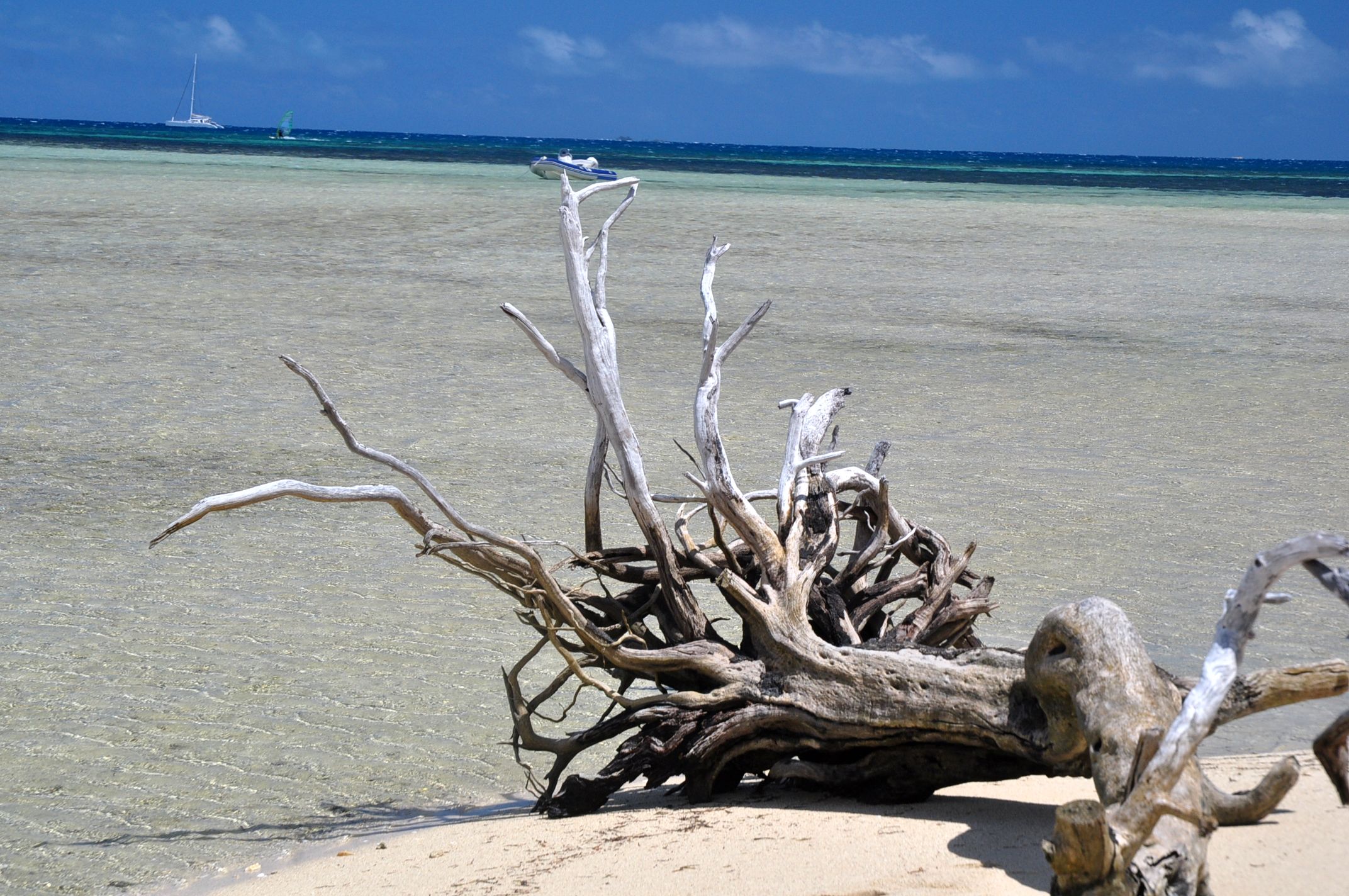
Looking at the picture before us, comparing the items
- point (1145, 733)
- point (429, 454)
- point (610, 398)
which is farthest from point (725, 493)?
point (429, 454)

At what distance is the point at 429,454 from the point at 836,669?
4762 millimetres

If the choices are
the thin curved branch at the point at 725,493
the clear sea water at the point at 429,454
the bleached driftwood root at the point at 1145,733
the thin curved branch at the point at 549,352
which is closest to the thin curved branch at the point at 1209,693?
the bleached driftwood root at the point at 1145,733

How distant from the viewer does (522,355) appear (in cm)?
1120

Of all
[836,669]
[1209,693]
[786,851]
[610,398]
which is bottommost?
[786,851]

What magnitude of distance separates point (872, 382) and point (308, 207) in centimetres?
1665

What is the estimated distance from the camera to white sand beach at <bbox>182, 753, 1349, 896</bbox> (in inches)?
112

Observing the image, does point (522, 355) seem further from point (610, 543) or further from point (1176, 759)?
point (1176, 759)

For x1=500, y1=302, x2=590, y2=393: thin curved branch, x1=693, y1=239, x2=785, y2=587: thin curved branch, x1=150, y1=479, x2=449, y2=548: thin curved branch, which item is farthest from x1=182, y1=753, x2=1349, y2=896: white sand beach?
x1=500, y1=302, x2=590, y2=393: thin curved branch

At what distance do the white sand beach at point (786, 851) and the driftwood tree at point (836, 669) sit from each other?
0.11m

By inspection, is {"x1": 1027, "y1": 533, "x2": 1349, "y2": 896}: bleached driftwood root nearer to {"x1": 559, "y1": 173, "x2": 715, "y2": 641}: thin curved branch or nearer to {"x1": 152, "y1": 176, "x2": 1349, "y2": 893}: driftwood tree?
{"x1": 152, "y1": 176, "x2": 1349, "y2": 893}: driftwood tree

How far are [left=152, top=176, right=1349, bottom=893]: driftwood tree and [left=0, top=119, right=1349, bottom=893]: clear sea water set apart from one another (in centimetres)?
68

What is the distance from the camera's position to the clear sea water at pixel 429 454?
4180 millimetres

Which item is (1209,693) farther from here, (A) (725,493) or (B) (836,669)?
(A) (725,493)

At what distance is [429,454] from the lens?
7812mm
